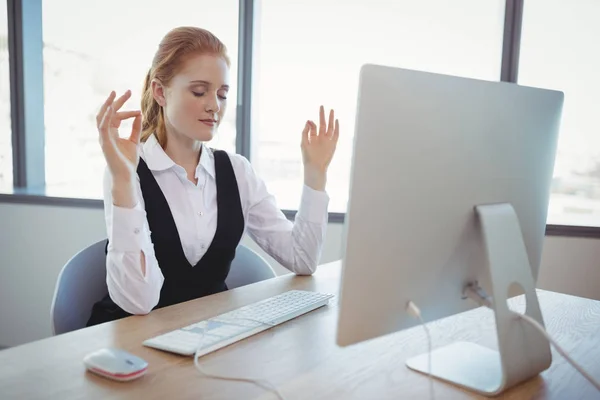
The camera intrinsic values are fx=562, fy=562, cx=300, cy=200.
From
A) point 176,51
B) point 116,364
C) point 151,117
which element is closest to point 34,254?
point 151,117

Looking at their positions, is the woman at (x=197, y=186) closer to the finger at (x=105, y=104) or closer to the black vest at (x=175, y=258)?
the black vest at (x=175, y=258)

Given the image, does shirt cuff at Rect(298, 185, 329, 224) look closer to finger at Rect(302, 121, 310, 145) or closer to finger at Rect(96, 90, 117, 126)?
finger at Rect(302, 121, 310, 145)

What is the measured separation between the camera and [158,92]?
167cm

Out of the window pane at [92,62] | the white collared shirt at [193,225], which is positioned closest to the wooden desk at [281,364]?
the white collared shirt at [193,225]

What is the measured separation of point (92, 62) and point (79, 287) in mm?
2013

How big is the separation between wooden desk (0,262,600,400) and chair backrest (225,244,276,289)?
38 centimetres

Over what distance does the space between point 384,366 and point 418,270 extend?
0.25m

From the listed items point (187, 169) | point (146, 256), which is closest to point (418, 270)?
point (146, 256)

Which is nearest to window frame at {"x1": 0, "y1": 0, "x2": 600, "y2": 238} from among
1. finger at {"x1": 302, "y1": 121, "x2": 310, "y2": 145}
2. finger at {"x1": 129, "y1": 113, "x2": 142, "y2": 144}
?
finger at {"x1": 302, "y1": 121, "x2": 310, "y2": 145}

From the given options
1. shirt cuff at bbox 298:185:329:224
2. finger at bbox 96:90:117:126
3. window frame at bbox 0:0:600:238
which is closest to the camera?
finger at bbox 96:90:117:126

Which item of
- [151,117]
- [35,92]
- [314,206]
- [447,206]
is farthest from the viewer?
[35,92]

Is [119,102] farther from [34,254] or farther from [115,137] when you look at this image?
[34,254]

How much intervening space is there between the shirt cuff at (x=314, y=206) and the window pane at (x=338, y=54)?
41.1 inches

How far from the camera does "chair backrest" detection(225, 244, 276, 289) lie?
170cm
